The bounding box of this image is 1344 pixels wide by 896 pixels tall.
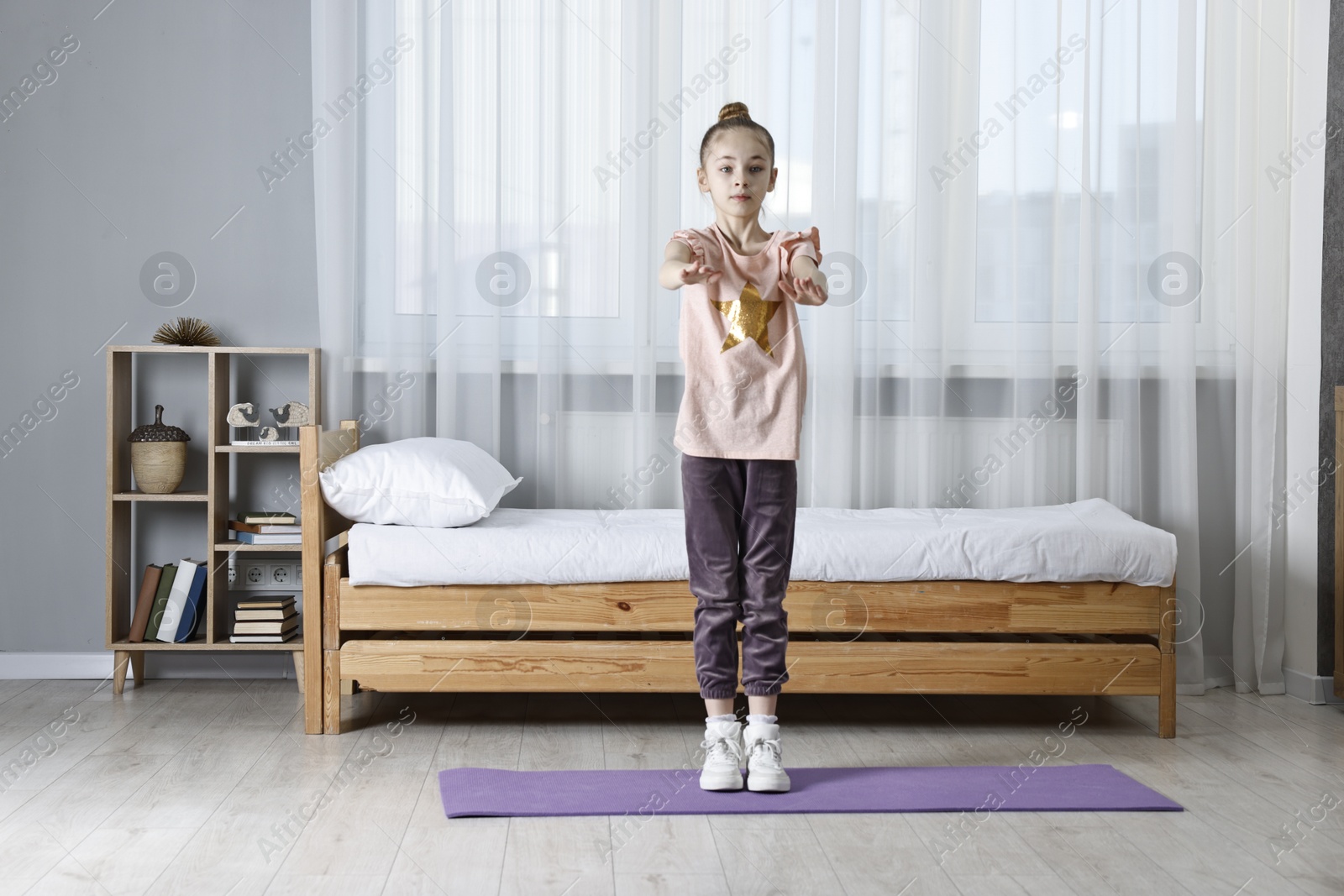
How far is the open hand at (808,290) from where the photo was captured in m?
1.72

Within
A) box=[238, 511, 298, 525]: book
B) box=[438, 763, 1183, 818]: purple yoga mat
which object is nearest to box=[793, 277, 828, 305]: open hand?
box=[438, 763, 1183, 818]: purple yoga mat

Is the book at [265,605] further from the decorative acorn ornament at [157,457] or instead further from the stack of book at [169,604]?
the decorative acorn ornament at [157,457]

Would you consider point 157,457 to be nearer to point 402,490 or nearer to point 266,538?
point 266,538

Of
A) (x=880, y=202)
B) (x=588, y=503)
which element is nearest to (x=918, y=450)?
(x=880, y=202)

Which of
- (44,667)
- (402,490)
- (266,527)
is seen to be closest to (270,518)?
(266,527)

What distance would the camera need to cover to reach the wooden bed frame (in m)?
2.12

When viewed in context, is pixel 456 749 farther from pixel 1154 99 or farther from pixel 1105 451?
pixel 1154 99

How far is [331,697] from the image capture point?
7.10 ft

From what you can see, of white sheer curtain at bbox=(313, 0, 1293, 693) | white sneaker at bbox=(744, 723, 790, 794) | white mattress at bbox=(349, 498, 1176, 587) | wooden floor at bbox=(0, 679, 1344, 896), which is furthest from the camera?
white sheer curtain at bbox=(313, 0, 1293, 693)

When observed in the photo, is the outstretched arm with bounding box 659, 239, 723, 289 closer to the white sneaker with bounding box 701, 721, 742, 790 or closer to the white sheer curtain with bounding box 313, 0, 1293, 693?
the white sneaker with bounding box 701, 721, 742, 790

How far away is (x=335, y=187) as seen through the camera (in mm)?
2623

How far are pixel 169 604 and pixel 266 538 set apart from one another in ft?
0.93

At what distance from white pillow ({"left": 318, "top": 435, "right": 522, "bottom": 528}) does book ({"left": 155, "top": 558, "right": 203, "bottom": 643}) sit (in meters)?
0.60

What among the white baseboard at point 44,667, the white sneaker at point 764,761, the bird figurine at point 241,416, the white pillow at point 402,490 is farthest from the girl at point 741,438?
the white baseboard at point 44,667
